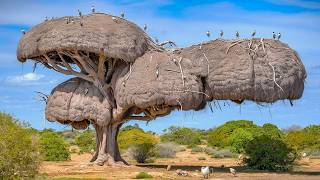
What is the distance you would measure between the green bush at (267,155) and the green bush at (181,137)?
90.8ft

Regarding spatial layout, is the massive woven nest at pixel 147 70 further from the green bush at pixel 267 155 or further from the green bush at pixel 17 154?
the green bush at pixel 17 154

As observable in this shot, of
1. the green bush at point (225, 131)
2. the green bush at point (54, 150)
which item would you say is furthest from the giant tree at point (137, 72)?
the green bush at point (225, 131)

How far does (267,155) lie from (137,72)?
678cm

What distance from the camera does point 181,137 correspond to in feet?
194

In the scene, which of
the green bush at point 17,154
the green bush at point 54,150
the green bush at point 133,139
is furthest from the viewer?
the green bush at point 133,139

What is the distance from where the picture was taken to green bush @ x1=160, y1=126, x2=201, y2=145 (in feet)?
187

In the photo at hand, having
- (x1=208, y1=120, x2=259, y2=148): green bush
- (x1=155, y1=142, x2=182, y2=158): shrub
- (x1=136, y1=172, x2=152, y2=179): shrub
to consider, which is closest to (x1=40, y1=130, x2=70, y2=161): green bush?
(x1=155, y1=142, x2=182, y2=158): shrub

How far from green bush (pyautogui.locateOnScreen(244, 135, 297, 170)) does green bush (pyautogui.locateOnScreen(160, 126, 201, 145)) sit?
90.8 feet

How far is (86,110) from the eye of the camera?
25.7 meters

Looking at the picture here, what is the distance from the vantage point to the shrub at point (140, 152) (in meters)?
34.6

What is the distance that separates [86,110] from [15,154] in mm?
9028

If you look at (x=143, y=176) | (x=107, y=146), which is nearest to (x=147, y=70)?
(x=107, y=146)

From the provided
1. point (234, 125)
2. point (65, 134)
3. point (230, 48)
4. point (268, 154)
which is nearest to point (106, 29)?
point (230, 48)

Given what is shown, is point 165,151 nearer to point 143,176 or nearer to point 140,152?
point 140,152
